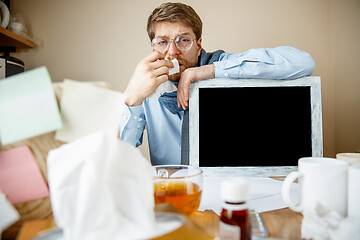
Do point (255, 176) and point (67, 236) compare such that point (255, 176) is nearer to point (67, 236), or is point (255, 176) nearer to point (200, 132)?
point (200, 132)

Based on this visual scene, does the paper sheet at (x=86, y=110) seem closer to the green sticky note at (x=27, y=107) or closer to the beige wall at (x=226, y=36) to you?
the green sticky note at (x=27, y=107)

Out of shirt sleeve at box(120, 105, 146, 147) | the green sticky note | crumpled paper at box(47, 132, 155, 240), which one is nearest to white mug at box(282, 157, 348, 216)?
crumpled paper at box(47, 132, 155, 240)

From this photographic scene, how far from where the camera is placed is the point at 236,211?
327mm

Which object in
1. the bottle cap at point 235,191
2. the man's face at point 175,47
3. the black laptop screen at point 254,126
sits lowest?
the bottle cap at point 235,191

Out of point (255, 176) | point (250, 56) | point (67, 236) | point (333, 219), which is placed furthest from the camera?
point (250, 56)

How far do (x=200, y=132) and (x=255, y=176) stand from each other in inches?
8.1

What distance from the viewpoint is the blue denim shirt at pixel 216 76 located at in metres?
0.81

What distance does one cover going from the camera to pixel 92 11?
1752 mm

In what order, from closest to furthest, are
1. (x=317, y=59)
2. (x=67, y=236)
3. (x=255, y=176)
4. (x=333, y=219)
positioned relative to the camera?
(x=67, y=236) < (x=333, y=219) < (x=255, y=176) < (x=317, y=59)

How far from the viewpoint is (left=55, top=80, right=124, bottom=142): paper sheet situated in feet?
1.13

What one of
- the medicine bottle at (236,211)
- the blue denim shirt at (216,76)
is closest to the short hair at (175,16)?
the blue denim shirt at (216,76)

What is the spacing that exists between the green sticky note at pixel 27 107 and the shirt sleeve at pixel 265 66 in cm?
58

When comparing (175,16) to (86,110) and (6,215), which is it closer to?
(86,110)

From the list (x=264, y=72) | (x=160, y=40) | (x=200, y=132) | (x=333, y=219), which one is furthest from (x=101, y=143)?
(x=160, y=40)
